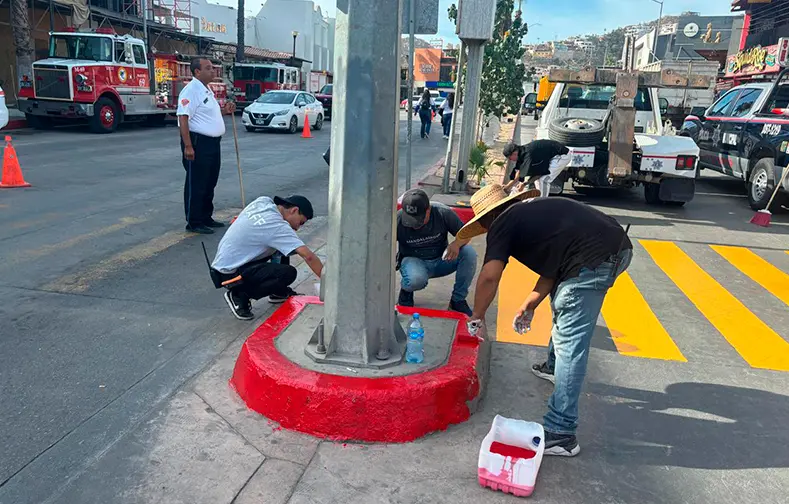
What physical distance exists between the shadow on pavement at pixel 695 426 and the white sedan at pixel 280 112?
19.4 m

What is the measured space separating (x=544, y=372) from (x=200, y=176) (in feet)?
16.1

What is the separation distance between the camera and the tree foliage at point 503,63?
47.1 feet

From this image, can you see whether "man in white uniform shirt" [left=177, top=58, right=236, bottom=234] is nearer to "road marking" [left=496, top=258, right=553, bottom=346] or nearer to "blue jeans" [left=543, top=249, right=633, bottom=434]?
Result: "road marking" [left=496, top=258, right=553, bottom=346]

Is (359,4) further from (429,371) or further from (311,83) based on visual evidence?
(311,83)

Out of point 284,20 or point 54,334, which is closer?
point 54,334

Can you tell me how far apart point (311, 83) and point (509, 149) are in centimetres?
3644

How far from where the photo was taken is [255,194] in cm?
1052

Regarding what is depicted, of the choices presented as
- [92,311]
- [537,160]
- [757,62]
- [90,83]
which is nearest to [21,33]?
[90,83]

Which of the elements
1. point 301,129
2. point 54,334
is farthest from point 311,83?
point 54,334

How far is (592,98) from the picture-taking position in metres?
12.6

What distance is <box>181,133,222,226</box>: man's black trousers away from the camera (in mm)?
7477

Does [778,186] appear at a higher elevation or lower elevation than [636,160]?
lower

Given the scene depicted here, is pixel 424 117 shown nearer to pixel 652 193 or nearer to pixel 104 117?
pixel 104 117

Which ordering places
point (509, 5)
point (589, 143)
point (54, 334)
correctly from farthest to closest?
point (509, 5) < point (589, 143) < point (54, 334)
